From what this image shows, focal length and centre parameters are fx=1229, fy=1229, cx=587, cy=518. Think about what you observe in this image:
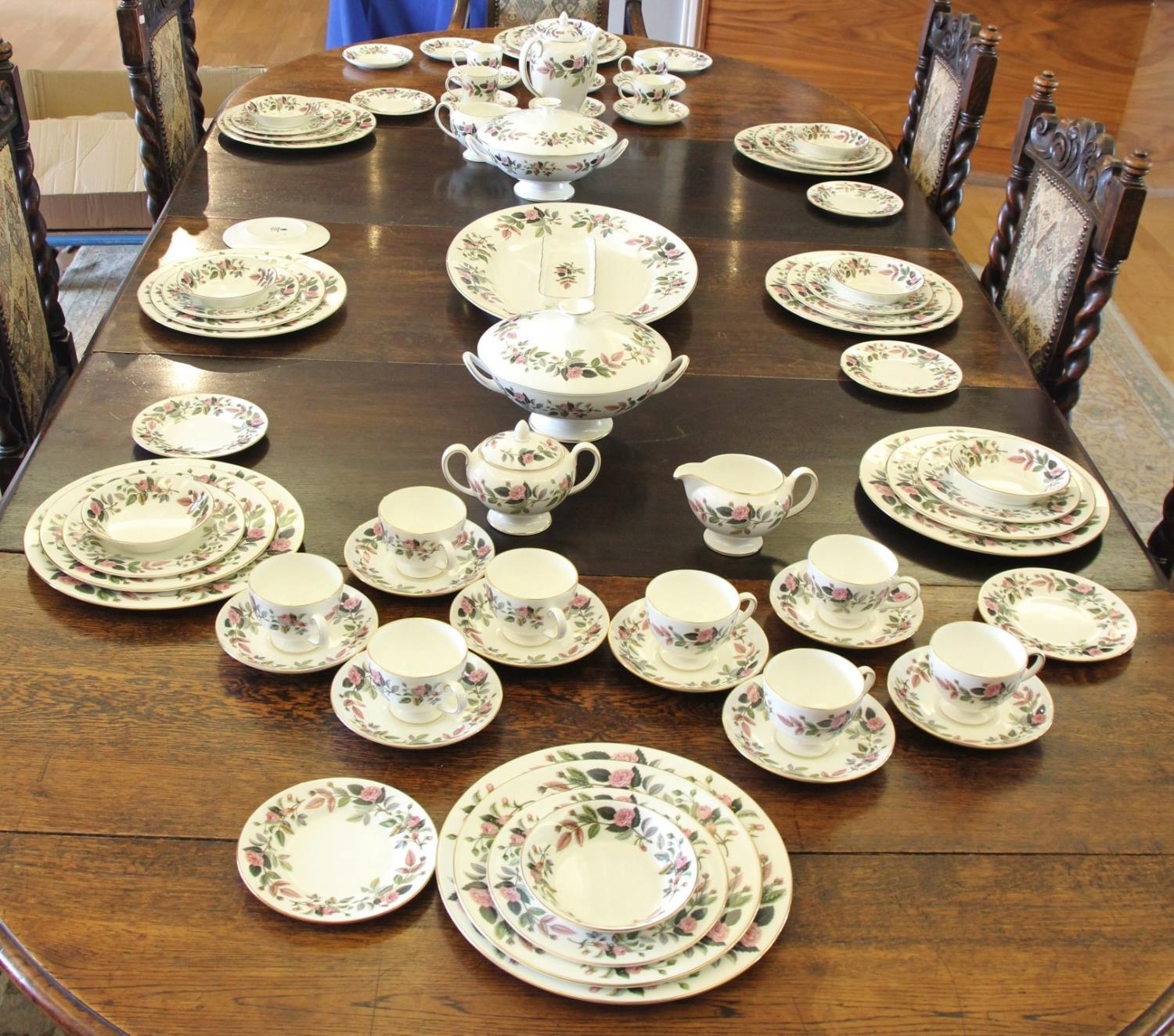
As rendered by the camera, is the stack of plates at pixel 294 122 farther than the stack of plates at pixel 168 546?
Yes

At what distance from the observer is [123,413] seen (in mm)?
1318

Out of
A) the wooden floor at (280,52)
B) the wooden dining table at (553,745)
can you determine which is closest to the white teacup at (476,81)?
the wooden dining table at (553,745)

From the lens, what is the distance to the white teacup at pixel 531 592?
39.9 inches

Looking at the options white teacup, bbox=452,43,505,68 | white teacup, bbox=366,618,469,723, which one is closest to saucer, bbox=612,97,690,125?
white teacup, bbox=452,43,505,68

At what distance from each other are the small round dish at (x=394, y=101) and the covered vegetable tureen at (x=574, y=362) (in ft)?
3.65

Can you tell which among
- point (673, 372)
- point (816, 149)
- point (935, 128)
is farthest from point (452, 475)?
point (935, 128)

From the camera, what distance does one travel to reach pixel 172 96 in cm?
223

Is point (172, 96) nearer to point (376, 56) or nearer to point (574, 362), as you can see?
point (376, 56)

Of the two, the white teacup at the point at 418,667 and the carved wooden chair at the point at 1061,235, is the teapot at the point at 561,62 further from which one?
the white teacup at the point at 418,667

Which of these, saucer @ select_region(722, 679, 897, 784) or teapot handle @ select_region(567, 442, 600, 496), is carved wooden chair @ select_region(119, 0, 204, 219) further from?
saucer @ select_region(722, 679, 897, 784)

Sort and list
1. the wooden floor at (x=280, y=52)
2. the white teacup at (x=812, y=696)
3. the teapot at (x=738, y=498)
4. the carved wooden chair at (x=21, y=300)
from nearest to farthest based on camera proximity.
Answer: the white teacup at (x=812, y=696) → the teapot at (x=738, y=498) → the carved wooden chair at (x=21, y=300) → the wooden floor at (x=280, y=52)

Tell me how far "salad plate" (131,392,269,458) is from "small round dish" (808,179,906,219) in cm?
101

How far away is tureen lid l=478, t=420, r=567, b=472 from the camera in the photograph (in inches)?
44.8

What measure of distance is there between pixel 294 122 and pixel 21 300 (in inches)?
24.8
